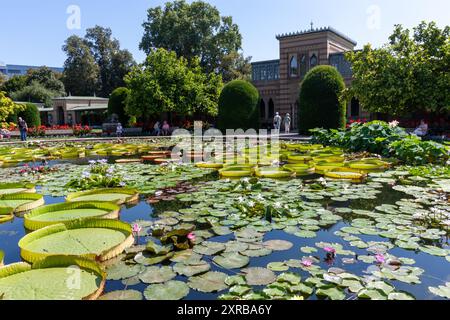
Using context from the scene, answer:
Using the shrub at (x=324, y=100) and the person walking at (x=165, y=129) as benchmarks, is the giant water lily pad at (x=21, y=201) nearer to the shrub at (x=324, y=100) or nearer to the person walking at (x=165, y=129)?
the shrub at (x=324, y=100)

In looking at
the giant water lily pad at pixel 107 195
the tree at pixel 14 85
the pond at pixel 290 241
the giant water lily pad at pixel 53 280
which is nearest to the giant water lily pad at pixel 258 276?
the pond at pixel 290 241

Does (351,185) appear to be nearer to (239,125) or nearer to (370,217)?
(370,217)

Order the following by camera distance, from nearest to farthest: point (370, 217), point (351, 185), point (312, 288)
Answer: point (312, 288) < point (370, 217) < point (351, 185)

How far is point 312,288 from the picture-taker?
2803 millimetres

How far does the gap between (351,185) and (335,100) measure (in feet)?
42.9

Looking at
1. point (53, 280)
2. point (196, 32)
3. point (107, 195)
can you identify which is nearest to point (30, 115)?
point (196, 32)

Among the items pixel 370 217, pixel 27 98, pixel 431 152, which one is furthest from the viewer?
pixel 27 98

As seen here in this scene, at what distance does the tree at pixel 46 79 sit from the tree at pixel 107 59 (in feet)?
22.8

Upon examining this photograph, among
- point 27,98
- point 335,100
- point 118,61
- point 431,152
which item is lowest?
point 431,152

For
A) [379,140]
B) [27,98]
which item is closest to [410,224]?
[379,140]

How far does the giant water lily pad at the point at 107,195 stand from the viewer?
18.8 feet

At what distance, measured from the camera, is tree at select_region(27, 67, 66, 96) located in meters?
52.3

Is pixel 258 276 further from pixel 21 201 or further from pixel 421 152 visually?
pixel 421 152

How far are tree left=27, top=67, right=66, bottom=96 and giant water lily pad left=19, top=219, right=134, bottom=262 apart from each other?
5346cm
